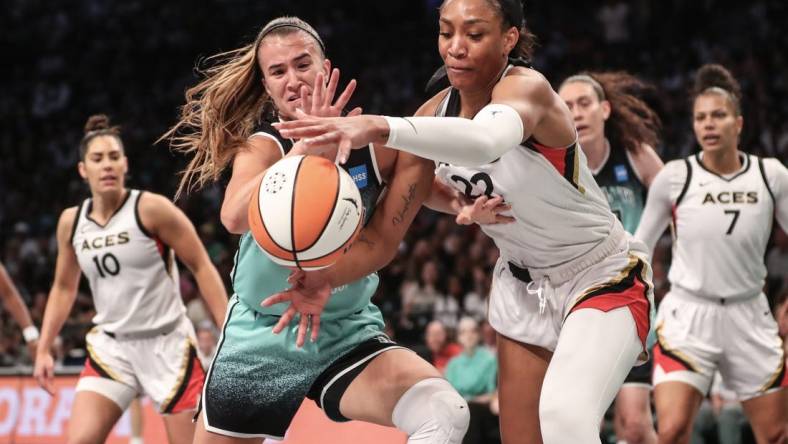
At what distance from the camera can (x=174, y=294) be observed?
595cm

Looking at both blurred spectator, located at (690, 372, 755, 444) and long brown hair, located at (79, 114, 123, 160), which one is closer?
long brown hair, located at (79, 114, 123, 160)

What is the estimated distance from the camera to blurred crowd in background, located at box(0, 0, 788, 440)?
10.5 meters

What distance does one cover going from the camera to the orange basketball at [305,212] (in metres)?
3.26

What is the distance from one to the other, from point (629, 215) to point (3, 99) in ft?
42.7

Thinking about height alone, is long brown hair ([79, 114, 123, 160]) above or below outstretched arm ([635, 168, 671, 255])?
above

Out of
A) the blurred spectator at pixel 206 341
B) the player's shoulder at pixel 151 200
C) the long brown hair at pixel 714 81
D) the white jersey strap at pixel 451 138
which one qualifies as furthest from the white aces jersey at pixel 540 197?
the blurred spectator at pixel 206 341

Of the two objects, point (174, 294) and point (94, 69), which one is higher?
point (94, 69)

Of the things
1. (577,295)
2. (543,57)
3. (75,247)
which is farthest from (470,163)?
(543,57)

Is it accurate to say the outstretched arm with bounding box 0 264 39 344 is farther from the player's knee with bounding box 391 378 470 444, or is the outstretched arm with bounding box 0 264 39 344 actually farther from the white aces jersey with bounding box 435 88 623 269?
the player's knee with bounding box 391 378 470 444

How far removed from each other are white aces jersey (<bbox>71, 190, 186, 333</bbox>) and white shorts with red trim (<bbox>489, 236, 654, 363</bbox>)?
233 cm

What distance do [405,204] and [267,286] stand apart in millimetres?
578

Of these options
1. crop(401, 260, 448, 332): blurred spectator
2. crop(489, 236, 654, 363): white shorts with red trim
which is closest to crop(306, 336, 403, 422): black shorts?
crop(489, 236, 654, 363): white shorts with red trim

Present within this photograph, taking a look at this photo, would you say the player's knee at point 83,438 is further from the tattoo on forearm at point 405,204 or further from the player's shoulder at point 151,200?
the tattoo on forearm at point 405,204

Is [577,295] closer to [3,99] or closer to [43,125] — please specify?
[43,125]
